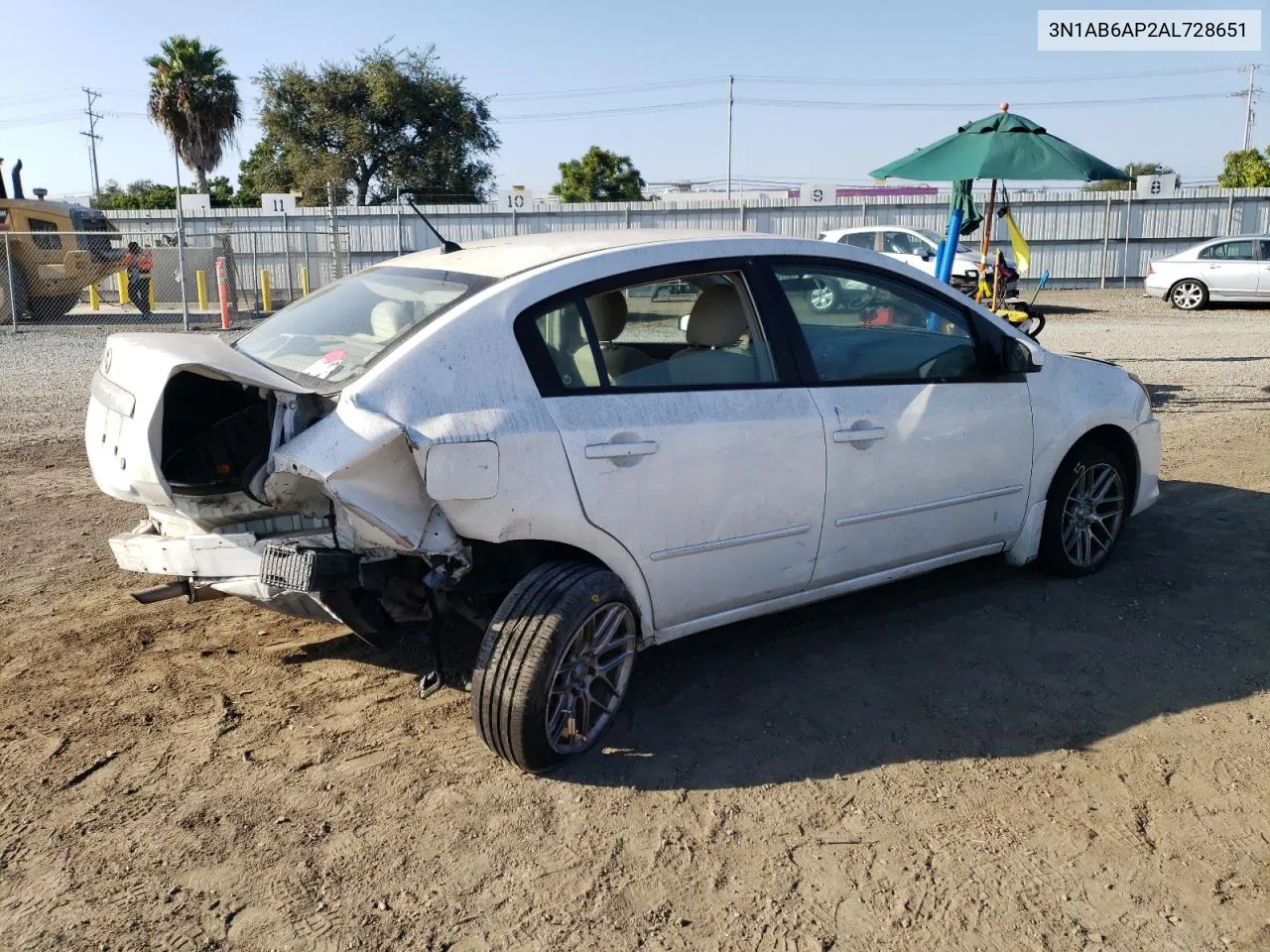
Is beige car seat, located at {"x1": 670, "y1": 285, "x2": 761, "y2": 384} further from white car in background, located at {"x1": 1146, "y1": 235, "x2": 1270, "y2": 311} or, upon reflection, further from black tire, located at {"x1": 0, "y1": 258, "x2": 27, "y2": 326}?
white car in background, located at {"x1": 1146, "y1": 235, "x2": 1270, "y2": 311}

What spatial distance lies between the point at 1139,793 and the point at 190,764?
2999 mm

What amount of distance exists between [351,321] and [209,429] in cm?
62

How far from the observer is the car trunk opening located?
12.0ft

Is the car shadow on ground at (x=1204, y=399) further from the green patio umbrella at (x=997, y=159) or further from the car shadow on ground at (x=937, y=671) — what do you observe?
the car shadow on ground at (x=937, y=671)

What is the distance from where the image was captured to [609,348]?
374 cm

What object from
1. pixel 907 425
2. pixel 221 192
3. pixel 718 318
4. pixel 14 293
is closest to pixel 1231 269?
pixel 907 425

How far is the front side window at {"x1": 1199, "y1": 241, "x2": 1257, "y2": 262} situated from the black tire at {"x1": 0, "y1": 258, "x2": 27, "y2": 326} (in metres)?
Answer: 22.7

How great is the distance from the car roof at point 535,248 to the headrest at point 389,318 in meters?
0.25

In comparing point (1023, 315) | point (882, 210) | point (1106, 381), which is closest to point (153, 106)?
point (882, 210)

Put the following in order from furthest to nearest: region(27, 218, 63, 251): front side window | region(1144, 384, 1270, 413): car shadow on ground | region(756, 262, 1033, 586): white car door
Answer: region(27, 218, 63, 251): front side window, region(1144, 384, 1270, 413): car shadow on ground, region(756, 262, 1033, 586): white car door

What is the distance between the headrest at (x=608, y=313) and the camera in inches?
146

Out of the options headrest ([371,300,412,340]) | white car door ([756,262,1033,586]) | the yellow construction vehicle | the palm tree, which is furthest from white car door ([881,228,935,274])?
the palm tree

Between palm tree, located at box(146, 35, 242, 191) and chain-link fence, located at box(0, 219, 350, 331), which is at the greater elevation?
palm tree, located at box(146, 35, 242, 191)

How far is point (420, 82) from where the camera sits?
40.4m
